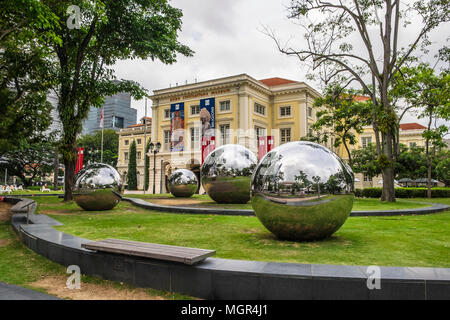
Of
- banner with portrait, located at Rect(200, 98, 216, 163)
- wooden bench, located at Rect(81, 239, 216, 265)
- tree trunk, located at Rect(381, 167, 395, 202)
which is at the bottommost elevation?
wooden bench, located at Rect(81, 239, 216, 265)

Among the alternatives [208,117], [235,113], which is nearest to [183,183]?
[235,113]

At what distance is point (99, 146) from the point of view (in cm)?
6881

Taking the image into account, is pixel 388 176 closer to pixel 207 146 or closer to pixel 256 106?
pixel 207 146

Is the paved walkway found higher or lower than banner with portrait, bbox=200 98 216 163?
lower

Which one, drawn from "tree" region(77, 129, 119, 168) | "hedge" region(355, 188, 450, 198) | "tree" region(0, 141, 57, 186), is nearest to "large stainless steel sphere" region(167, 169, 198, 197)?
"hedge" region(355, 188, 450, 198)

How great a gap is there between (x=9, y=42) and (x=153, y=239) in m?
15.1

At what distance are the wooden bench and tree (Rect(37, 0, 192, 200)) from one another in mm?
13546

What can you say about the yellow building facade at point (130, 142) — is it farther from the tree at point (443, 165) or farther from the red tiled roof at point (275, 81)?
the tree at point (443, 165)

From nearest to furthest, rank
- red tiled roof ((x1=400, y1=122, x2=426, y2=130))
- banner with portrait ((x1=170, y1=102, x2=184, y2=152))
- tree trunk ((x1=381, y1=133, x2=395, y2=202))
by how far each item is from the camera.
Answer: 1. tree trunk ((x1=381, y1=133, x2=395, y2=202))
2. banner with portrait ((x1=170, y1=102, x2=184, y2=152))
3. red tiled roof ((x1=400, y1=122, x2=426, y2=130))

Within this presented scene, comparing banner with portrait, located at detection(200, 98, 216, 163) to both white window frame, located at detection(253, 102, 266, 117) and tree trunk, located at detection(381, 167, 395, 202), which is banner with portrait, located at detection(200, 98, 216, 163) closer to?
white window frame, located at detection(253, 102, 266, 117)

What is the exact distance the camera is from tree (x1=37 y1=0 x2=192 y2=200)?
16438 mm

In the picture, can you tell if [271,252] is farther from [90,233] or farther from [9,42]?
[9,42]

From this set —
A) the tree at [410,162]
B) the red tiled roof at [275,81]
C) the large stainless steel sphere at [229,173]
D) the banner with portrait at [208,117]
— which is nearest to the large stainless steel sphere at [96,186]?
the large stainless steel sphere at [229,173]

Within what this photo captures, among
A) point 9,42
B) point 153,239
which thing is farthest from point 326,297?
point 9,42
